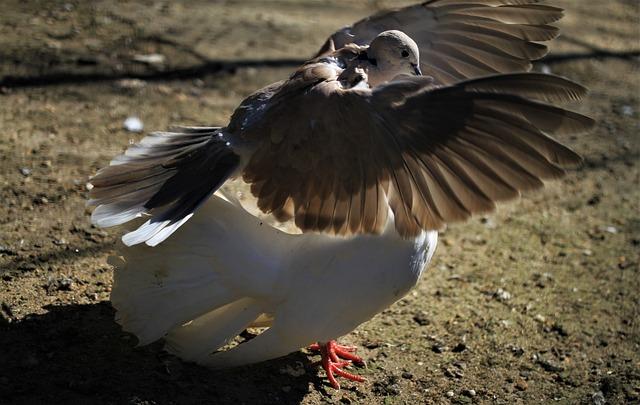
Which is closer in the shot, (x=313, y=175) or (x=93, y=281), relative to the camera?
(x=313, y=175)

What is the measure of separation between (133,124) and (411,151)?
88.6 inches

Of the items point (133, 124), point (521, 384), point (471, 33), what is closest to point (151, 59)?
point (133, 124)

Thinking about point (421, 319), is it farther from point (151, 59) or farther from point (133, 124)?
point (151, 59)

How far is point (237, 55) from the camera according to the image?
17.4 ft

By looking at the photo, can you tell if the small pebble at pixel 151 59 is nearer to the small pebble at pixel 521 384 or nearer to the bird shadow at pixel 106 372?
the bird shadow at pixel 106 372

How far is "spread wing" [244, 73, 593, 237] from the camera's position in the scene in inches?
95.3

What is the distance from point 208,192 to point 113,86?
89.3 inches

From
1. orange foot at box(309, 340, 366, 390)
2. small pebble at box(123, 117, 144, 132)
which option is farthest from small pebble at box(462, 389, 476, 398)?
small pebble at box(123, 117, 144, 132)

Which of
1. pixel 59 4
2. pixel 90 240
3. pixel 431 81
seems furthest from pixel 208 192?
pixel 59 4

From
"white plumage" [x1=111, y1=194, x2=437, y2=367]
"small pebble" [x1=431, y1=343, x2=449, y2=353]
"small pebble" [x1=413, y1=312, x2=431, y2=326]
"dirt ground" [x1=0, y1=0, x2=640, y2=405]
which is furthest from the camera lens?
"small pebble" [x1=413, y1=312, x2=431, y2=326]

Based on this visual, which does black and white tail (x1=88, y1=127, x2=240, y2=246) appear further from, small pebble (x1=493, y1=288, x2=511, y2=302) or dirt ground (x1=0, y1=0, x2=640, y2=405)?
small pebble (x1=493, y1=288, x2=511, y2=302)

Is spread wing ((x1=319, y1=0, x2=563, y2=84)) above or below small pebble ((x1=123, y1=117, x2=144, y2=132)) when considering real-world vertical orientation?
above

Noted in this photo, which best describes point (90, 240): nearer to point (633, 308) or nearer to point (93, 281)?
point (93, 281)

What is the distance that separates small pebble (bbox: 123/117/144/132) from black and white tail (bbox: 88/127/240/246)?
4.41ft
